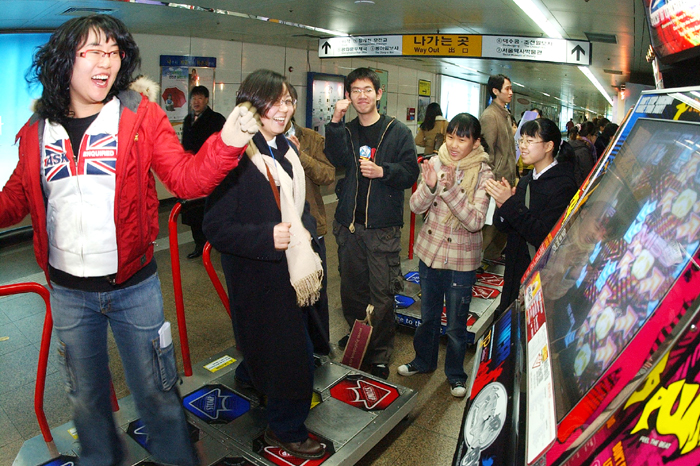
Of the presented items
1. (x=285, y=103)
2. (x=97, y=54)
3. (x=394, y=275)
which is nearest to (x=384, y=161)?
(x=394, y=275)

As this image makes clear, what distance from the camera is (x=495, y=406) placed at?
1.26 m

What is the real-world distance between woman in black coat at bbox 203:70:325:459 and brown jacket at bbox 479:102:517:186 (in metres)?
2.82

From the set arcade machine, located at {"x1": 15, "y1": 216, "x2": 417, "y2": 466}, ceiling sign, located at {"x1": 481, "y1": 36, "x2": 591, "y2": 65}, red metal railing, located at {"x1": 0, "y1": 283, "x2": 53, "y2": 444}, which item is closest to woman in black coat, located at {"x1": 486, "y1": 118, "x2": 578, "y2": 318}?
arcade machine, located at {"x1": 15, "y1": 216, "x2": 417, "y2": 466}

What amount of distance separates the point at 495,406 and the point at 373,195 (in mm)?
1922

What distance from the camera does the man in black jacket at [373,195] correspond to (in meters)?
3.01

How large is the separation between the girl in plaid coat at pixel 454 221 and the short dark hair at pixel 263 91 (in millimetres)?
989

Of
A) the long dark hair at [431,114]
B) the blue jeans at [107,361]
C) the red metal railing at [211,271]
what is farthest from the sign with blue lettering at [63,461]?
the long dark hair at [431,114]

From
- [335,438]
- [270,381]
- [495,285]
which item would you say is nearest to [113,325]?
[270,381]

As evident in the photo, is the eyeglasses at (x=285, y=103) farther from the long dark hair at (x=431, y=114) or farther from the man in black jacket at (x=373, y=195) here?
the long dark hair at (x=431, y=114)

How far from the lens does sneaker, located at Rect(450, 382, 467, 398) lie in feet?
9.93

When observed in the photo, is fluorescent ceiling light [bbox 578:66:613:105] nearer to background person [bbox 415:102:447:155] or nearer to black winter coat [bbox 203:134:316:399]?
background person [bbox 415:102:447:155]

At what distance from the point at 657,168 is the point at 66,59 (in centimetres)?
173

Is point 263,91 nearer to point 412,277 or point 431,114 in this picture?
point 412,277

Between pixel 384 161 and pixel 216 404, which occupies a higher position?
pixel 384 161
